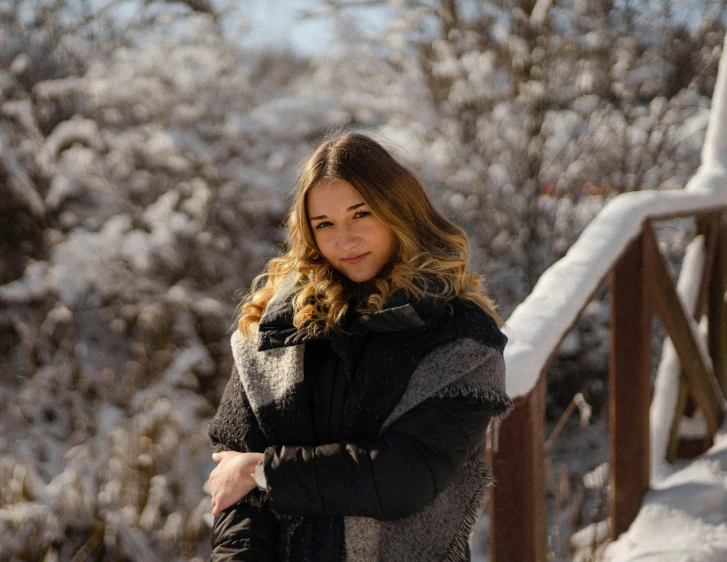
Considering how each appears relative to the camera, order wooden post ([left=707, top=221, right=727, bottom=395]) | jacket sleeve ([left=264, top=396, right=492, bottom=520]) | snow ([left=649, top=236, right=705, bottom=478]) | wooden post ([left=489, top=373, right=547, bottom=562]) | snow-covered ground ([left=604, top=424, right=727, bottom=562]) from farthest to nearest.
A: wooden post ([left=707, top=221, right=727, bottom=395]) → snow ([left=649, top=236, right=705, bottom=478]) → snow-covered ground ([left=604, top=424, right=727, bottom=562]) → wooden post ([left=489, top=373, right=547, bottom=562]) → jacket sleeve ([left=264, top=396, right=492, bottom=520])

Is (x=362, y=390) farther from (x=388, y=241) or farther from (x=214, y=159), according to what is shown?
(x=214, y=159)

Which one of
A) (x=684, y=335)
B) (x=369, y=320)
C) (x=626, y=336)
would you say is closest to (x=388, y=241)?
(x=369, y=320)

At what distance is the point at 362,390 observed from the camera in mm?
1290

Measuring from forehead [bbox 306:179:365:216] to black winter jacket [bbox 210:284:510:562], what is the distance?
7.6 inches

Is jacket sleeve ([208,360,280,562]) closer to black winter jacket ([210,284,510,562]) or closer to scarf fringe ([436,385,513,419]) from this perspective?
black winter jacket ([210,284,510,562])

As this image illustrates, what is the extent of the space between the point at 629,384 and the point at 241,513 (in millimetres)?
1552

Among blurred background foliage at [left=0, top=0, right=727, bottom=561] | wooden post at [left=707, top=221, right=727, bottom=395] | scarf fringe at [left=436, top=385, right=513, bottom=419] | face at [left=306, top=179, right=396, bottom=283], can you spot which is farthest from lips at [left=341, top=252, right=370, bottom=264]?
blurred background foliage at [left=0, top=0, right=727, bottom=561]

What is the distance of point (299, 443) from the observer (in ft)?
4.34

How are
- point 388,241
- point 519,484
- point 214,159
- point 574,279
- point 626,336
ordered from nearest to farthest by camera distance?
point 388,241
point 519,484
point 574,279
point 626,336
point 214,159

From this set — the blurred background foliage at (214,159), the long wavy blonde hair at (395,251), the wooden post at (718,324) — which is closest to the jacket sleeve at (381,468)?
the long wavy blonde hair at (395,251)

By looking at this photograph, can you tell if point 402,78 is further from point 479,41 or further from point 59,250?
point 59,250

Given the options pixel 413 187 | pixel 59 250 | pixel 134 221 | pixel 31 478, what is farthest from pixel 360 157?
pixel 134 221

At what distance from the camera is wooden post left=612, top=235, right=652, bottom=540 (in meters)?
2.46

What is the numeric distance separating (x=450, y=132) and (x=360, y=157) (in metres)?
4.88
